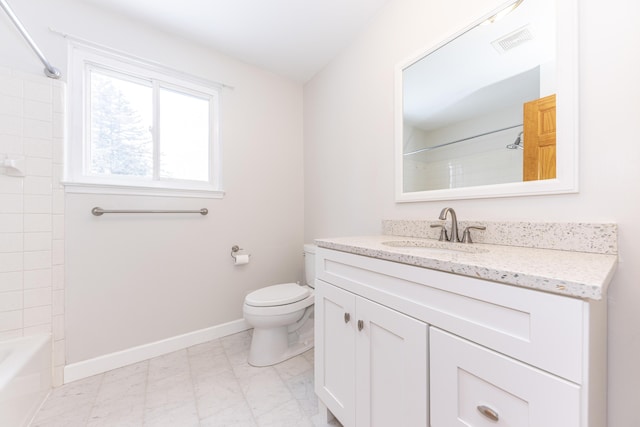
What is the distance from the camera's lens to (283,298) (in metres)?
1.66

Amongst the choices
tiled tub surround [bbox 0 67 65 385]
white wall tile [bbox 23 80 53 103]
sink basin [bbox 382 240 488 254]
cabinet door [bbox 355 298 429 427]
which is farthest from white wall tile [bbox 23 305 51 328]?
sink basin [bbox 382 240 488 254]

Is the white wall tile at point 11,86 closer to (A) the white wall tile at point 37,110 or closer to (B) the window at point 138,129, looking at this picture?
(A) the white wall tile at point 37,110

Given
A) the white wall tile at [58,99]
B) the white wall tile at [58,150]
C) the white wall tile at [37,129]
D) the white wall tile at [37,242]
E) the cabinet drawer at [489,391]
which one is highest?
the white wall tile at [58,99]

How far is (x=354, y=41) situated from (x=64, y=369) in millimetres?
2814

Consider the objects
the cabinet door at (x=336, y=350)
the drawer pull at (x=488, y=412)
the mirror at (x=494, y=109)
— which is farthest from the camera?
the cabinet door at (x=336, y=350)

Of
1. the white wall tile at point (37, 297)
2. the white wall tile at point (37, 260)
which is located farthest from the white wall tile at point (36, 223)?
the white wall tile at point (37, 297)

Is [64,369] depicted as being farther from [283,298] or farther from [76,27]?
[76,27]

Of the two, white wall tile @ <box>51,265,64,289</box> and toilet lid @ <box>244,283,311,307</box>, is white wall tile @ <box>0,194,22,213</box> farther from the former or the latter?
toilet lid @ <box>244,283,311,307</box>

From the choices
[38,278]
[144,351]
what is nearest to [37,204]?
[38,278]

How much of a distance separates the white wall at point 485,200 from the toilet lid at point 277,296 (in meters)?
0.55

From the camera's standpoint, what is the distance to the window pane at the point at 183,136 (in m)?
1.86

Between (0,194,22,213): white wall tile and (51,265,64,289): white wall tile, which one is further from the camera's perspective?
(51,265,64,289): white wall tile

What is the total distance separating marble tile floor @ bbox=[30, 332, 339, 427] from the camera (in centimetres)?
119

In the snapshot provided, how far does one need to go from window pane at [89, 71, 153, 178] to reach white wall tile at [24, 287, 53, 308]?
740mm
